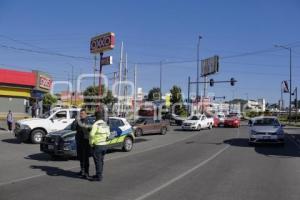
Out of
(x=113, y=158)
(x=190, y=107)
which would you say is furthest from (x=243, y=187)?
(x=190, y=107)

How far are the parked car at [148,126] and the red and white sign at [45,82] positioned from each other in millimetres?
19484

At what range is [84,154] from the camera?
11852 mm

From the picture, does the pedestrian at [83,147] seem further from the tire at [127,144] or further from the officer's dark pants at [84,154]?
the tire at [127,144]

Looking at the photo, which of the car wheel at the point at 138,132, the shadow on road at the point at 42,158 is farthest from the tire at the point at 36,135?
the car wheel at the point at 138,132

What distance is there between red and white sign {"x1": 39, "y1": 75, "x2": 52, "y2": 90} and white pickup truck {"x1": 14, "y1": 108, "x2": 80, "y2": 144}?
1037 inches

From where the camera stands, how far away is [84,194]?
31.4ft

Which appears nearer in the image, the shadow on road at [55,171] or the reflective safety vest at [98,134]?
the reflective safety vest at [98,134]

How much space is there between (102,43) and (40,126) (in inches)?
601

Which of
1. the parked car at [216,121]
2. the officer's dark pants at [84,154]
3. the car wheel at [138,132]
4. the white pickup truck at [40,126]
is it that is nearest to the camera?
the officer's dark pants at [84,154]

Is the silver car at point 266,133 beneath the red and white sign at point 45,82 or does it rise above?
beneath

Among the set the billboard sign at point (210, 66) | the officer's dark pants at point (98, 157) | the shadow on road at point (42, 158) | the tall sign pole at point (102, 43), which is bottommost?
the shadow on road at point (42, 158)

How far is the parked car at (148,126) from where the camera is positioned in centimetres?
3142

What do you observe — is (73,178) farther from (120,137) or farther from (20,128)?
(20,128)

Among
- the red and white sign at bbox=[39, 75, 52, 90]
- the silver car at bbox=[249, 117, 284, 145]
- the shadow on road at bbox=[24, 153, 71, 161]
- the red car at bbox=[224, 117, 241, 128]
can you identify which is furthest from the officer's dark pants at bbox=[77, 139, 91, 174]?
the red and white sign at bbox=[39, 75, 52, 90]
